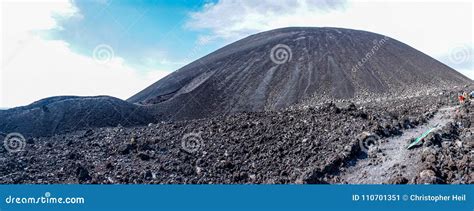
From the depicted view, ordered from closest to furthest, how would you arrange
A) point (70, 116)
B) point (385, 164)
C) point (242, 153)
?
point (385, 164)
point (242, 153)
point (70, 116)

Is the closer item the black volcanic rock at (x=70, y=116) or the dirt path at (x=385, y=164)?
the dirt path at (x=385, y=164)

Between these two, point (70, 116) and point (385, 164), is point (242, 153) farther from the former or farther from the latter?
point (70, 116)

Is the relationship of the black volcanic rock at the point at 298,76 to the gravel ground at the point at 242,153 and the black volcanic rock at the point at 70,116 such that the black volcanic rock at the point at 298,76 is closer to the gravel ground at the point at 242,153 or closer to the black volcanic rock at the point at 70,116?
the black volcanic rock at the point at 70,116

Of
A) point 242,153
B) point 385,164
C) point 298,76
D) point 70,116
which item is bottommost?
point 385,164

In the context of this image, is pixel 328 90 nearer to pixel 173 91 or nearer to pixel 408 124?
pixel 173 91

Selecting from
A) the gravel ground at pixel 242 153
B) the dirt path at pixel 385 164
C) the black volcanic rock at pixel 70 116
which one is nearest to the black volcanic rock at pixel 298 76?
the black volcanic rock at pixel 70 116

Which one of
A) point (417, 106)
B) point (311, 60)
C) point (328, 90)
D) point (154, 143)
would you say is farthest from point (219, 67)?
point (154, 143)

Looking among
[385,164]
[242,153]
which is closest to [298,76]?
[242,153]

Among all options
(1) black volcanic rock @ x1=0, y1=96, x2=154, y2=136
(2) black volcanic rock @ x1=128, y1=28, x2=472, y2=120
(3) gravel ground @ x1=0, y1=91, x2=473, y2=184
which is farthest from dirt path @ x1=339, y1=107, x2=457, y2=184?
(2) black volcanic rock @ x1=128, y1=28, x2=472, y2=120
